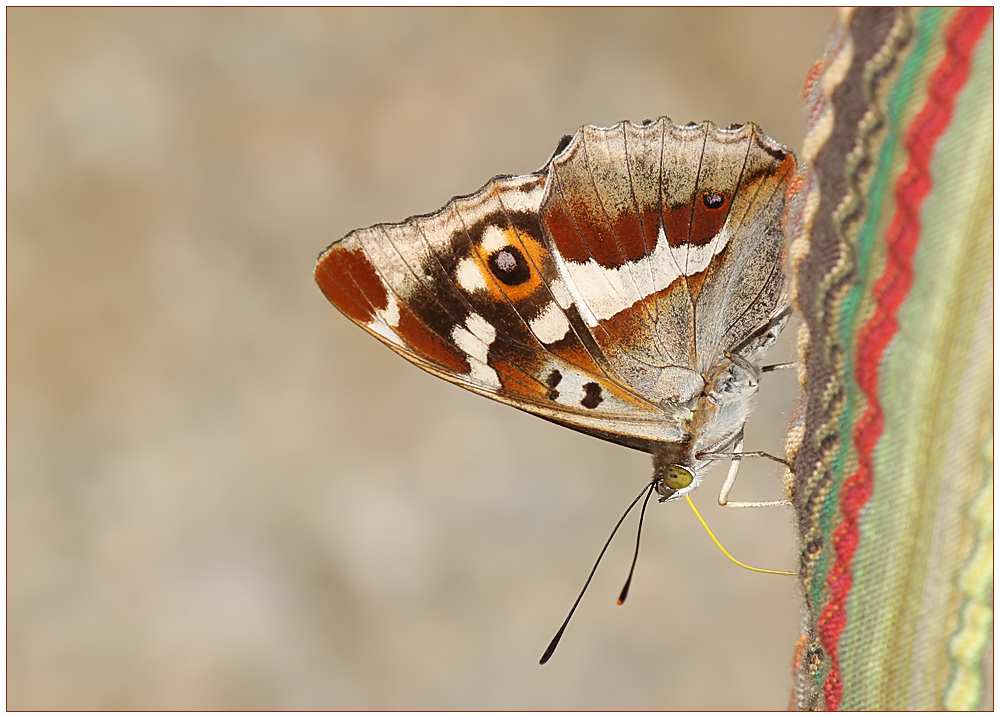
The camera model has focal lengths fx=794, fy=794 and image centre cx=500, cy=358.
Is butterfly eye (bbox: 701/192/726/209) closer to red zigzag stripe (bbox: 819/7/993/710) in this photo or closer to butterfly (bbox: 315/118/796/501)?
butterfly (bbox: 315/118/796/501)

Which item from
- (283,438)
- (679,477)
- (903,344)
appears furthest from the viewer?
(283,438)

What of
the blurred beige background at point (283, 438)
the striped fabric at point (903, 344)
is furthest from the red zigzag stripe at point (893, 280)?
the blurred beige background at point (283, 438)

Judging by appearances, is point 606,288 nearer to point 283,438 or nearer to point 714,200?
point 714,200

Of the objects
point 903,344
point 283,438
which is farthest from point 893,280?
point 283,438

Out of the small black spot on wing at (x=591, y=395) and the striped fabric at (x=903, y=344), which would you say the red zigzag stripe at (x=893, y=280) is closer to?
the striped fabric at (x=903, y=344)

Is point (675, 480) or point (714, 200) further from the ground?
point (714, 200)

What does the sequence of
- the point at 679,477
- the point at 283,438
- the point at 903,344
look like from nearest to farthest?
the point at 903,344, the point at 679,477, the point at 283,438

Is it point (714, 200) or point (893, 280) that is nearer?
point (893, 280)
